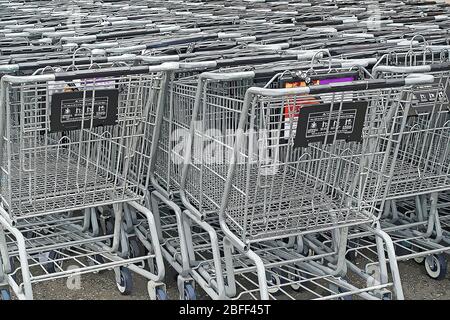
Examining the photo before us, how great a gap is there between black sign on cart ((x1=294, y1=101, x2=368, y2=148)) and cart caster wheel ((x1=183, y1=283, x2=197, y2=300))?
1.17 m

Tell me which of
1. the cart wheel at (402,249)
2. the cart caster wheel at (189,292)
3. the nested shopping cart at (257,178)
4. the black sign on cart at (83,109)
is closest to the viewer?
the nested shopping cart at (257,178)

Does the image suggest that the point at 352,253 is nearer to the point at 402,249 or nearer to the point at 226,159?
the point at 402,249

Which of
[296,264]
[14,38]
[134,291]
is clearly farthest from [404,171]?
[14,38]

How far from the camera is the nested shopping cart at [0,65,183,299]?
3.06 meters

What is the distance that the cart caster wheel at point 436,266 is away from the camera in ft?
13.4

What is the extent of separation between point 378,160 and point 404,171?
0.49 m

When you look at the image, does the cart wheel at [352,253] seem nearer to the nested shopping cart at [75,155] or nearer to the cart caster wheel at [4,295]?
the nested shopping cart at [75,155]

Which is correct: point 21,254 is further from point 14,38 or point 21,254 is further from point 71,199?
point 14,38

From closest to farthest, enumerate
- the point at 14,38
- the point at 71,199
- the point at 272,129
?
the point at 272,129
the point at 71,199
the point at 14,38

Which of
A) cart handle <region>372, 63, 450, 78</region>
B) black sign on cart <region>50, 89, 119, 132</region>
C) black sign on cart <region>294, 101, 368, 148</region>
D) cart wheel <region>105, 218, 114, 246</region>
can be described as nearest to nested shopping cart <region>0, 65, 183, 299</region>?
black sign on cart <region>50, 89, 119, 132</region>

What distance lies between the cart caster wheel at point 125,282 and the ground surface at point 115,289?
1.3 inches

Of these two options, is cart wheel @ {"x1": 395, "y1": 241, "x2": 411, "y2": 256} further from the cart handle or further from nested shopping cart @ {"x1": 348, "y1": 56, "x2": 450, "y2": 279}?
the cart handle

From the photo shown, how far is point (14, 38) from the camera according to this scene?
4.68 m

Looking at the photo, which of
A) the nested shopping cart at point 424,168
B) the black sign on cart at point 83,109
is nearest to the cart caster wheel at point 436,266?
the nested shopping cart at point 424,168
